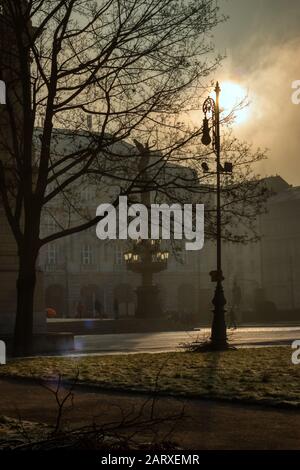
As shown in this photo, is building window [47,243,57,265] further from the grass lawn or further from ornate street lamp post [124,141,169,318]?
the grass lawn

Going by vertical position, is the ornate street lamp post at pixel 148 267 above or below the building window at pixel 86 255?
below

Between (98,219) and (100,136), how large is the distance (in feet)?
6.63

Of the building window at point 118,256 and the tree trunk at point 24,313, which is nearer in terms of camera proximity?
the tree trunk at point 24,313

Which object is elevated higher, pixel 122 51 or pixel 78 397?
pixel 122 51

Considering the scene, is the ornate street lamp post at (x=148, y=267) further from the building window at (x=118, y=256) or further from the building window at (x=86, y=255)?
the building window at (x=118, y=256)

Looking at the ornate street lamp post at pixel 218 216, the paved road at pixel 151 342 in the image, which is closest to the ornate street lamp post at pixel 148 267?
the paved road at pixel 151 342

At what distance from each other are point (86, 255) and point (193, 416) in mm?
73948

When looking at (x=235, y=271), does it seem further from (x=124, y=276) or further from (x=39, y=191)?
(x=39, y=191)

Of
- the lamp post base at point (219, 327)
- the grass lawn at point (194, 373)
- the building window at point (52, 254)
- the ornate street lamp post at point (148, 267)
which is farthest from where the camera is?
the building window at point (52, 254)

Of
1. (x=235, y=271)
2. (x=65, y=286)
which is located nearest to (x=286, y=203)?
(x=235, y=271)

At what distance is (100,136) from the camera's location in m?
18.9

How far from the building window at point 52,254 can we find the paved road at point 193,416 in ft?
224

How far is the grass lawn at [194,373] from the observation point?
34.0ft

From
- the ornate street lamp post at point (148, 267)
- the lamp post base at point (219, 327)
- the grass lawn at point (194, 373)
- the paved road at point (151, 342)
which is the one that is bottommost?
the grass lawn at point (194, 373)
